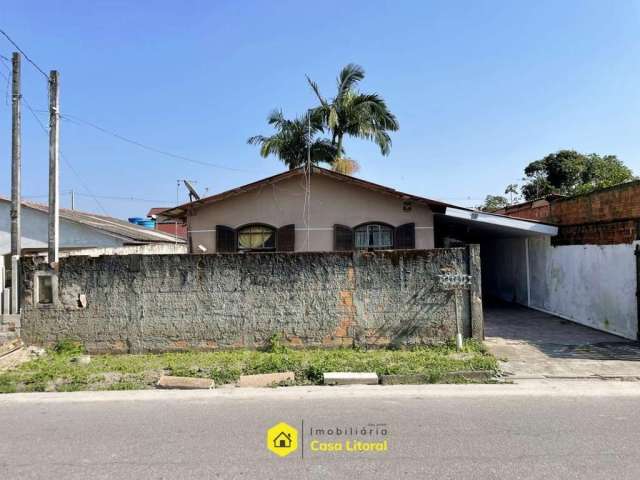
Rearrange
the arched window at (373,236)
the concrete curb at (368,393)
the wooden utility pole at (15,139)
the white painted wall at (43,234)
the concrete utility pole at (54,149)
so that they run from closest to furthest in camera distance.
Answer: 1. the concrete curb at (368,393)
2. the concrete utility pole at (54,149)
3. the wooden utility pole at (15,139)
4. the arched window at (373,236)
5. the white painted wall at (43,234)

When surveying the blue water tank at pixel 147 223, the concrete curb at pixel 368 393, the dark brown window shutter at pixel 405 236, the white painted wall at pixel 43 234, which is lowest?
the concrete curb at pixel 368 393

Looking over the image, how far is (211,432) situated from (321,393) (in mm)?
1921

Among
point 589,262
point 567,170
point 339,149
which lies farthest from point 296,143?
point 567,170

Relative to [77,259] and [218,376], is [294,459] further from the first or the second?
[77,259]

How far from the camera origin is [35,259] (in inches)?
369

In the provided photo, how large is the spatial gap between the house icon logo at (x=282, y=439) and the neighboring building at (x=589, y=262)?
7448 mm

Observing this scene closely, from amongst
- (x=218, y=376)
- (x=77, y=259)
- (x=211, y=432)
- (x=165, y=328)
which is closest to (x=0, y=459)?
(x=211, y=432)

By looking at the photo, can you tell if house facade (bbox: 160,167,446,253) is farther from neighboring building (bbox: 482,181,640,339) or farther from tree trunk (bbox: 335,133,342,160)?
tree trunk (bbox: 335,133,342,160)

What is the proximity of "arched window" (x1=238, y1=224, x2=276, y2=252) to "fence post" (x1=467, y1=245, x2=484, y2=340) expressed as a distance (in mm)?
5515

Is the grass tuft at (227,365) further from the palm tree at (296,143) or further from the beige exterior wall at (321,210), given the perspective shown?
the palm tree at (296,143)

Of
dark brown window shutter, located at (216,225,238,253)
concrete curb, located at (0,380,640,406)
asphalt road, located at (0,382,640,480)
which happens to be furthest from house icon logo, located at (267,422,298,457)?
dark brown window shutter, located at (216,225,238,253)

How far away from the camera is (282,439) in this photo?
4781 millimetres

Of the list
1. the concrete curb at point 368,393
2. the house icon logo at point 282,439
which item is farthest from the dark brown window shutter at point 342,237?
the house icon logo at point 282,439

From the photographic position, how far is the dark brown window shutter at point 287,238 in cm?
1265
